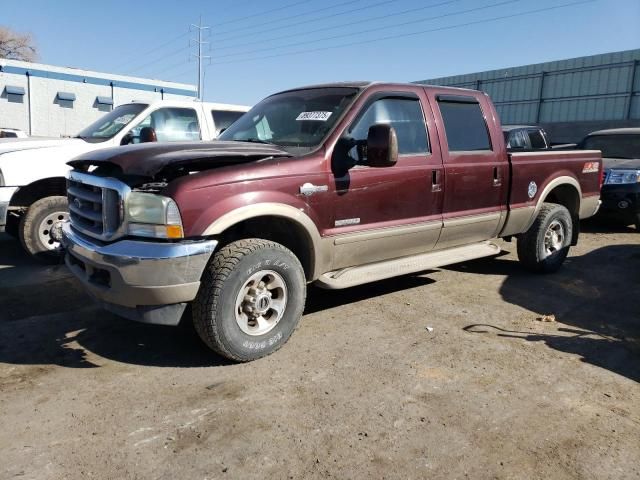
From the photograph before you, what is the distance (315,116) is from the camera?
439 centimetres

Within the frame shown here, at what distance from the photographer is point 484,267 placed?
21.5 feet

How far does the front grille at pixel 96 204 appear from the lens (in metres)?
3.42

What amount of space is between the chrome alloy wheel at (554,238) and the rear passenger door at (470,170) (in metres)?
0.96

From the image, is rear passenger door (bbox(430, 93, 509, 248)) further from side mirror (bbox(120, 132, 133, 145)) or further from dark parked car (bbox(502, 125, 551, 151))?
dark parked car (bbox(502, 125, 551, 151))

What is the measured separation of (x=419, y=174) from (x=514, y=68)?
26192mm

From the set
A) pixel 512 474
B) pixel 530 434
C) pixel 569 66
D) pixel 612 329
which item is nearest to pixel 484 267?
pixel 612 329

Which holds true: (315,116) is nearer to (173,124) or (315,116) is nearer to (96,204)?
(96,204)

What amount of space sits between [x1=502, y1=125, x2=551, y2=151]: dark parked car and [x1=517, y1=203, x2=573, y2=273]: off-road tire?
3519 mm

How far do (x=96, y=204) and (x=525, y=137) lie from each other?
862cm

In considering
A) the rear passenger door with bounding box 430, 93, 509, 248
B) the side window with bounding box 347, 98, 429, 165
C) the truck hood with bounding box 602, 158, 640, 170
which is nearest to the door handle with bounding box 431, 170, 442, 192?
the rear passenger door with bounding box 430, 93, 509, 248

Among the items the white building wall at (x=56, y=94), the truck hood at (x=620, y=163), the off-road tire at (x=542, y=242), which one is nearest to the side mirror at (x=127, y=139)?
the off-road tire at (x=542, y=242)

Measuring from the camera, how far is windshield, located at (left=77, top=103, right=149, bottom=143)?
6930mm

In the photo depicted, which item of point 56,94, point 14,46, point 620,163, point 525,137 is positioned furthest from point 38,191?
point 14,46

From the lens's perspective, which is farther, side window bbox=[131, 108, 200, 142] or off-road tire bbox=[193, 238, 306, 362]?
side window bbox=[131, 108, 200, 142]
